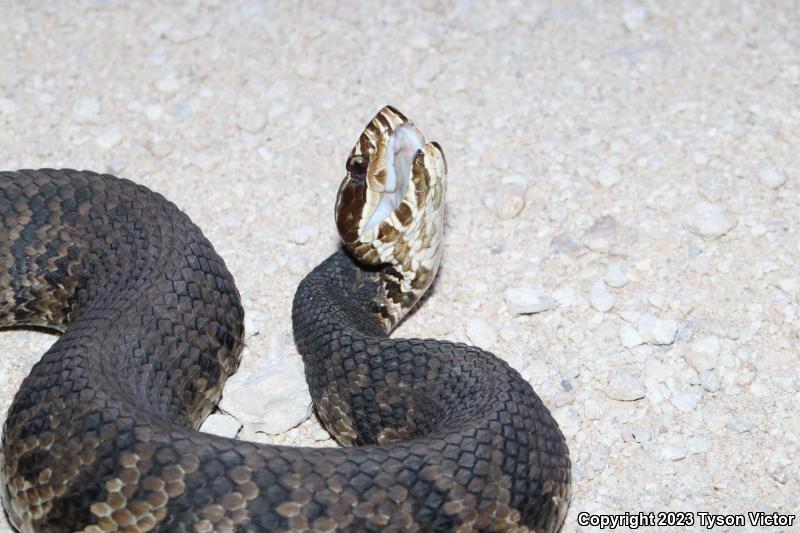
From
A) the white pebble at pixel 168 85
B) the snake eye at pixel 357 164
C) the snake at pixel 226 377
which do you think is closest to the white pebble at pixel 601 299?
the snake at pixel 226 377

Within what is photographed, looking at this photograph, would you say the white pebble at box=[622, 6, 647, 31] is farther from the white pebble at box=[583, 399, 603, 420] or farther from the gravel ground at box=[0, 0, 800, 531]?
the white pebble at box=[583, 399, 603, 420]

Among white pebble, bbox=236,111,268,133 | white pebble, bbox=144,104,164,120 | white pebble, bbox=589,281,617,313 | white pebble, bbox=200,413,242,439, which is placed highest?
white pebble, bbox=144,104,164,120

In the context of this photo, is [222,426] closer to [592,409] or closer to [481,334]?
[481,334]

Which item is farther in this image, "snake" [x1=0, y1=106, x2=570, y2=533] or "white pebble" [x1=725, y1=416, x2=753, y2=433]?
"white pebble" [x1=725, y1=416, x2=753, y2=433]

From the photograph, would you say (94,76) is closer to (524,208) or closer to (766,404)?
(524,208)

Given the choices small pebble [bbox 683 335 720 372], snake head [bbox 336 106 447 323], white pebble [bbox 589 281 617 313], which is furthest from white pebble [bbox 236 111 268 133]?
small pebble [bbox 683 335 720 372]

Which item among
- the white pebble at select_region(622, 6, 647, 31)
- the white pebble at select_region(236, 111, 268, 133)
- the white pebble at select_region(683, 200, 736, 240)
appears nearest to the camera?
the white pebble at select_region(683, 200, 736, 240)

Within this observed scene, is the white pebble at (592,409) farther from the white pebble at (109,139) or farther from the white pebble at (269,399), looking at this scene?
the white pebble at (109,139)

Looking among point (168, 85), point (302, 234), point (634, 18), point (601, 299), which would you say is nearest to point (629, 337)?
point (601, 299)
